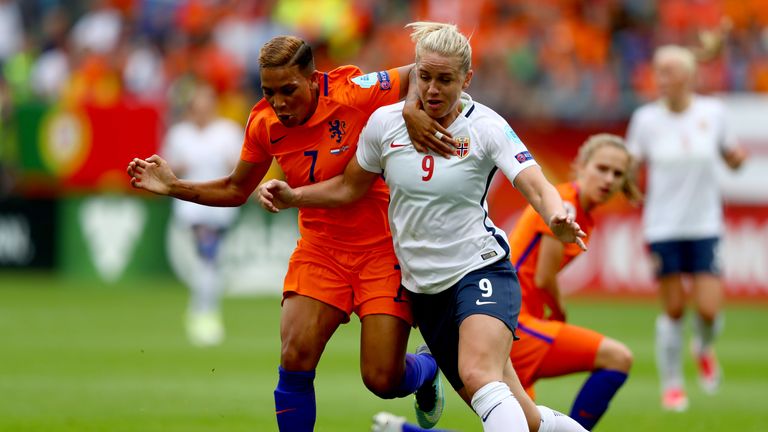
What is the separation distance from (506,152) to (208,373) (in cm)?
627

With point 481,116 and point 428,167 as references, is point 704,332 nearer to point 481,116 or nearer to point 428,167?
point 481,116

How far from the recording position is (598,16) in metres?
21.2

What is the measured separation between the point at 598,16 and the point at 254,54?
5605mm

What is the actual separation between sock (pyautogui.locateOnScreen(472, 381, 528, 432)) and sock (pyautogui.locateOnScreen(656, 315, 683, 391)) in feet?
15.7

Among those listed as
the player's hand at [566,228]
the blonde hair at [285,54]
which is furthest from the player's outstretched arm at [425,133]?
the player's hand at [566,228]

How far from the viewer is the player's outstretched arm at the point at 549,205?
6152mm

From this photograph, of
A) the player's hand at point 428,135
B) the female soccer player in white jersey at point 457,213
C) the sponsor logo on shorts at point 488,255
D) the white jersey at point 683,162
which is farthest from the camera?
the white jersey at point 683,162

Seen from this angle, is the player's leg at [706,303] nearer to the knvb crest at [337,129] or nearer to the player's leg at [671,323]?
the player's leg at [671,323]

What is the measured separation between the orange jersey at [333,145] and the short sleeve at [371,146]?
0.29m

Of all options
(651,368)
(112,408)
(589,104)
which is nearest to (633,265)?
(589,104)

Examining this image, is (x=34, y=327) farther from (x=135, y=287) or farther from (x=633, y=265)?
(x=633, y=265)

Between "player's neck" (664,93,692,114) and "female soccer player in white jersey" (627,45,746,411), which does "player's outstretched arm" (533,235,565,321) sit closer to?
"female soccer player in white jersey" (627,45,746,411)


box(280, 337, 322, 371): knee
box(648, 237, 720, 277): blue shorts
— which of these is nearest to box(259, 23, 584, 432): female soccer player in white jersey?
box(280, 337, 322, 371): knee

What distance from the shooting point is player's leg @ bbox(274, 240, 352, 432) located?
285 inches
